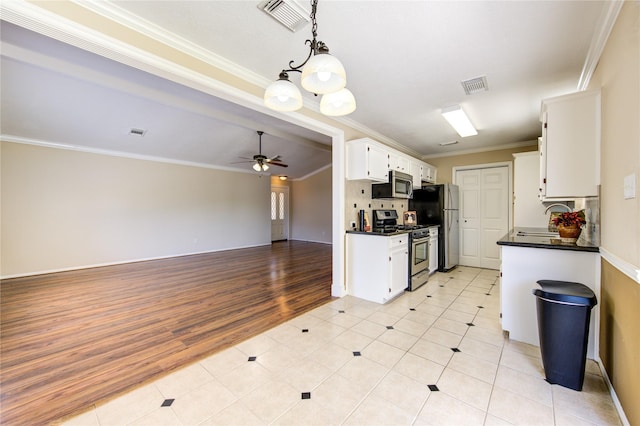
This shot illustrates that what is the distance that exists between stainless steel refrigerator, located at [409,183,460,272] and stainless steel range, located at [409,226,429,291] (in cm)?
92

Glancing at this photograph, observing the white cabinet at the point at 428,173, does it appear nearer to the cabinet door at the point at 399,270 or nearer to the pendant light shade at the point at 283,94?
the cabinet door at the point at 399,270

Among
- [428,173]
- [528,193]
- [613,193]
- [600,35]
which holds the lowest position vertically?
[613,193]

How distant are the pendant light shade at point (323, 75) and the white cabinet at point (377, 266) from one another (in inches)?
91.8

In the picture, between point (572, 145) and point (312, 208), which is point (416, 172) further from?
point (312, 208)

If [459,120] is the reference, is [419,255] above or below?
below

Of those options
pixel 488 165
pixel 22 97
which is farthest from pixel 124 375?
pixel 488 165

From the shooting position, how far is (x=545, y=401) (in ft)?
5.57

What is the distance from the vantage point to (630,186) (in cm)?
144

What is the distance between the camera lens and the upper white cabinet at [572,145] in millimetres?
2117

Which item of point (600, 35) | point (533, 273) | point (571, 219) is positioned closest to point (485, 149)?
point (571, 219)

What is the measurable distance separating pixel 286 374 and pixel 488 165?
230 inches

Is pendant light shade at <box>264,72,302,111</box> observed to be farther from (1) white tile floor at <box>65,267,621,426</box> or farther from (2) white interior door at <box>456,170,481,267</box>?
(2) white interior door at <box>456,170,481,267</box>

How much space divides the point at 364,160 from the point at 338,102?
2003 mm

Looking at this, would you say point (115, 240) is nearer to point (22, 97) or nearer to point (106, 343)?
point (22, 97)
